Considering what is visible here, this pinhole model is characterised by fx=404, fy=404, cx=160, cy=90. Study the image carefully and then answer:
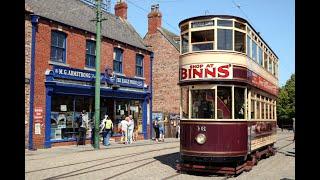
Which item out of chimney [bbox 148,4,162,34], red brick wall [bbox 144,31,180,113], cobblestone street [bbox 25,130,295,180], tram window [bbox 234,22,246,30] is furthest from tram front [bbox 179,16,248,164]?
chimney [bbox 148,4,162,34]

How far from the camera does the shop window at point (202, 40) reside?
11.6 m

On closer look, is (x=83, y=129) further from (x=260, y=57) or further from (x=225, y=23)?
(x=225, y=23)

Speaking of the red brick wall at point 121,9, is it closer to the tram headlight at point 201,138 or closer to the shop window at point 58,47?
the shop window at point 58,47

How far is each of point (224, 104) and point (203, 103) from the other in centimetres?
59

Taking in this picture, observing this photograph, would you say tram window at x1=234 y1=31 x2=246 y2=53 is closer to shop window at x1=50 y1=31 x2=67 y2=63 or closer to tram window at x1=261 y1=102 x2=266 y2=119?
tram window at x1=261 y1=102 x2=266 y2=119

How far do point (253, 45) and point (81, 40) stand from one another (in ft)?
42.3

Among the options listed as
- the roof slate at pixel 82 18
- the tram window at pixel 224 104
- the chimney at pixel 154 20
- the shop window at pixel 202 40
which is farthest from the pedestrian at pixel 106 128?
the chimney at pixel 154 20

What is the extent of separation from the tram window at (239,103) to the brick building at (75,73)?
468 inches

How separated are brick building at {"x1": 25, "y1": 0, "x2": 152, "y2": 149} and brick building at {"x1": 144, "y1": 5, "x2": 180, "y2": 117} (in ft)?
25.4

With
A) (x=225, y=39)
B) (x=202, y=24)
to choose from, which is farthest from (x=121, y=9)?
(x=225, y=39)

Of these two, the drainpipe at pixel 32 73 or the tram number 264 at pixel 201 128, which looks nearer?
the tram number 264 at pixel 201 128
